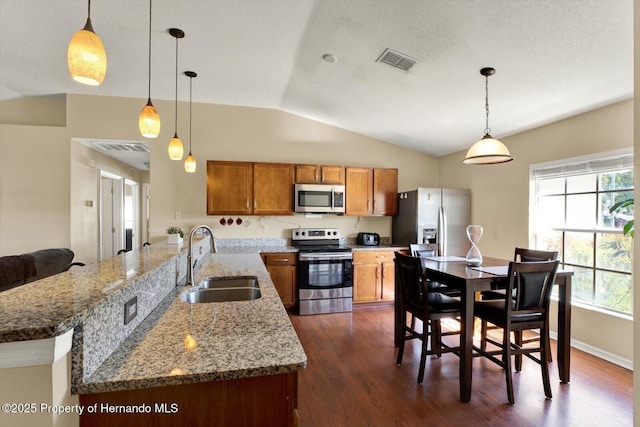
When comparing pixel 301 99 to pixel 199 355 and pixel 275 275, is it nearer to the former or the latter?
pixel 275 275

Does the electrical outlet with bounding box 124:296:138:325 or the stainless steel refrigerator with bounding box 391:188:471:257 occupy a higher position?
the stainless steel refrigerator with bounding box 391:188:471:257

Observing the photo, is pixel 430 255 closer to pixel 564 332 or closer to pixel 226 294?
pixel 564 332

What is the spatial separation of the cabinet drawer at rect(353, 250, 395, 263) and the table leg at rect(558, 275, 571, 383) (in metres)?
2.14

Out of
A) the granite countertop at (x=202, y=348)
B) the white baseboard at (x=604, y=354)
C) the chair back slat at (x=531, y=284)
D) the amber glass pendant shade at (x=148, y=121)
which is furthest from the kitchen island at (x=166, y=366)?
the white baseboard at (x=604, y=354)

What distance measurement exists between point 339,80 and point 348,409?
121 inches

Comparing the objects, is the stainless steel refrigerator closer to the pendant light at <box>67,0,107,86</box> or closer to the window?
the window

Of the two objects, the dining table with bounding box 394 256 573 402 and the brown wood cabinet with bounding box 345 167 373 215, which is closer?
the dining table with bounding box 394 256 573 402

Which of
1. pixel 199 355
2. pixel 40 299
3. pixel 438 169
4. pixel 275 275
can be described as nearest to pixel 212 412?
pixel 199 355

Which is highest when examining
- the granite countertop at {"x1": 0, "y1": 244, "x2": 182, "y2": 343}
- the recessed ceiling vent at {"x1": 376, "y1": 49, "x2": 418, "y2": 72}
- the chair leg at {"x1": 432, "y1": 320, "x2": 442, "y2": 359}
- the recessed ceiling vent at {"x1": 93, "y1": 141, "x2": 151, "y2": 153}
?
the recessed ceiling vent at {"x1": 376, "y1": 49, "x2": 418, "y2": 72}

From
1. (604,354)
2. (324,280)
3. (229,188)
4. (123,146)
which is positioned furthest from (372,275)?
(123,146)

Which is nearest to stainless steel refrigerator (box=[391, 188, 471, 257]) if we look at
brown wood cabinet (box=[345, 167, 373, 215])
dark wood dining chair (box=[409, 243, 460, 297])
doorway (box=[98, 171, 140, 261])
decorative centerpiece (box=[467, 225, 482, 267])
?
brown wood cabinet (box=[345, 167, 373, 215])

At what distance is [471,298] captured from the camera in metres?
2.26

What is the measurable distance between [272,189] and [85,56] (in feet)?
10.1

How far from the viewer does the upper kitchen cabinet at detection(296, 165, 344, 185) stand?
14.3ft
